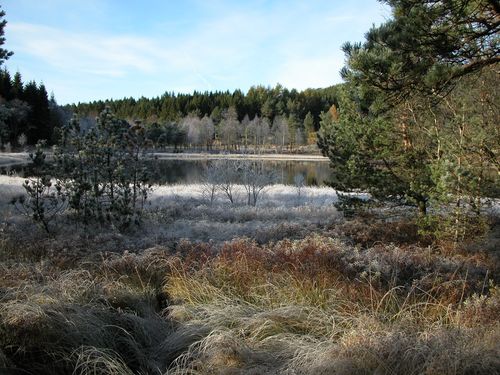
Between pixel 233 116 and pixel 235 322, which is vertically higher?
pixel 233 116

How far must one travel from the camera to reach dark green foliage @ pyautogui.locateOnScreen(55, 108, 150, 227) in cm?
1234

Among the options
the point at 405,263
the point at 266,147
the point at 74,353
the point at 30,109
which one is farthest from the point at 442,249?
the point at 266,147

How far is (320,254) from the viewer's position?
7.94m

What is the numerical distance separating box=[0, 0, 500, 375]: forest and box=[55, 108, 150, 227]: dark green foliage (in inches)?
2.2

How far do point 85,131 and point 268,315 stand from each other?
10.9m

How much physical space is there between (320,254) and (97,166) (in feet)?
24.4

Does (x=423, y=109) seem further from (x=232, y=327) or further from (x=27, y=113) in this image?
(x=27, y=113)

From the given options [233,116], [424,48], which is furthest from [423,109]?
[233,116]

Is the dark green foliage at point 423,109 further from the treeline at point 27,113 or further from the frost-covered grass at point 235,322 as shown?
the treeline at point 27,113

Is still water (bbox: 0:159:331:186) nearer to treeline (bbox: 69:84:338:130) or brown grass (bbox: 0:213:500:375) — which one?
brown grass (bbox: 0:213:500:375)

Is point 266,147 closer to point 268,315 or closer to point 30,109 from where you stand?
point 30,109

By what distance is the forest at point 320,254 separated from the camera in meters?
3.51

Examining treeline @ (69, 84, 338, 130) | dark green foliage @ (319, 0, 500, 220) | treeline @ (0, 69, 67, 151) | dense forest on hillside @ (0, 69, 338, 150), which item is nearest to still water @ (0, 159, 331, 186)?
dense forest on hillside @ (0, 69, 338, 150)

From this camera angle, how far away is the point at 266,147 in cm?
8962
